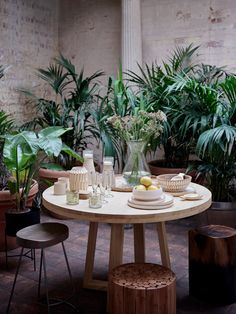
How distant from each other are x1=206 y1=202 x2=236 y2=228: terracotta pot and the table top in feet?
4.50

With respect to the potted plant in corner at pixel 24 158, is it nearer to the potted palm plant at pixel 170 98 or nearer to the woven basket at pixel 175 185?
the woven basket at pixel 175 185

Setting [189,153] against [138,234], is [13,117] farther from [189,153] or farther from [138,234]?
[138,234]

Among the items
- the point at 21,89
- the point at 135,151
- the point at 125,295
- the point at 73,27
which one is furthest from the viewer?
the point at 73,27

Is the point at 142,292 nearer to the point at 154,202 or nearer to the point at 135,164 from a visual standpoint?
the point at 154,202

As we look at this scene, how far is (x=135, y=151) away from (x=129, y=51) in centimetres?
252

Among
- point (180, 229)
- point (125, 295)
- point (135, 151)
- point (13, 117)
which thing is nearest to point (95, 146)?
point (13, 117)

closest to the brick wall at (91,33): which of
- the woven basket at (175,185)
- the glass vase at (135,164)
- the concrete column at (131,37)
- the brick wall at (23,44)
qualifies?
the brick wall at (23,44)

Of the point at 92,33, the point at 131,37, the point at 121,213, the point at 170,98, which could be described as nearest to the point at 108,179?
the point at 121,213

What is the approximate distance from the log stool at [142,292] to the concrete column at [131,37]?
3141 mm

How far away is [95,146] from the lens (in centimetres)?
542

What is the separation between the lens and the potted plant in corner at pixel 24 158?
3.03 m

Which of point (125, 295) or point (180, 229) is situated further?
point (180, 229)

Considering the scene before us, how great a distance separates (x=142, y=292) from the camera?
2002 mm

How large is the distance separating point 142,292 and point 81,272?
45.8 inches
